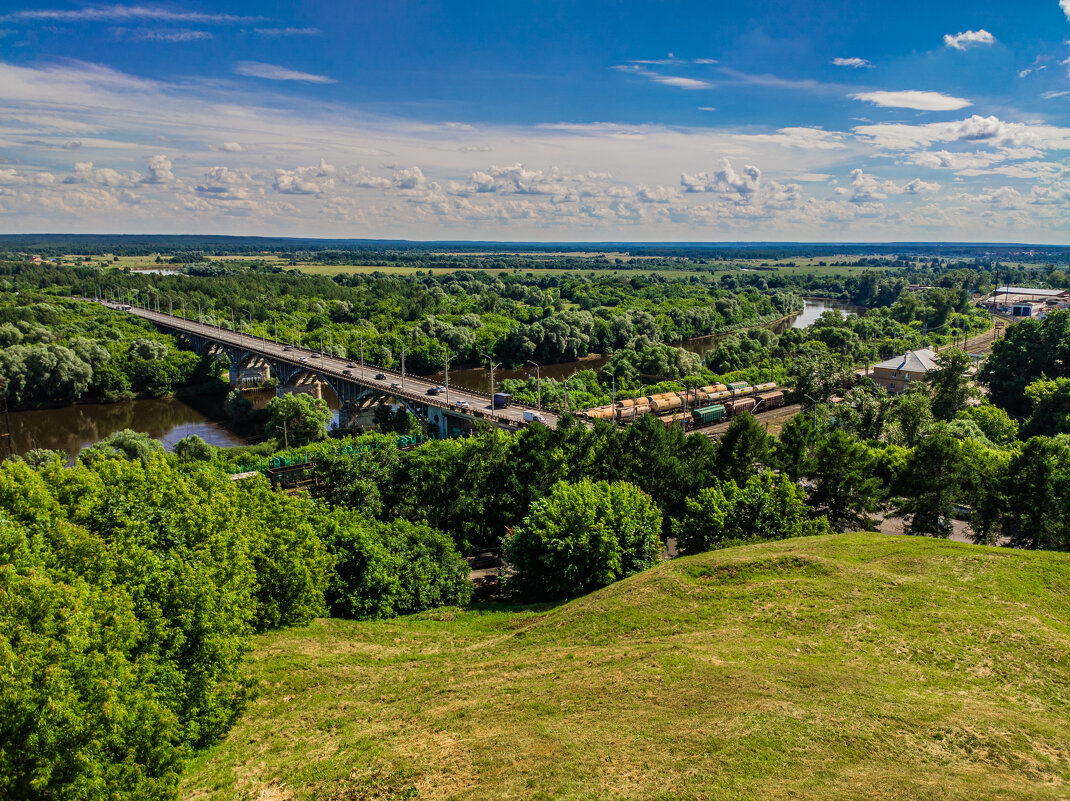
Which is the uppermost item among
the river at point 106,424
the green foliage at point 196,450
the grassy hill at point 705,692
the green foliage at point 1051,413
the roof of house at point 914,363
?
the roof of house at point 914,363

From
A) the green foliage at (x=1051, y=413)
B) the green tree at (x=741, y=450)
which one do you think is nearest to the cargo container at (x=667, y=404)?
the green foliage at (x=1051, y=413)

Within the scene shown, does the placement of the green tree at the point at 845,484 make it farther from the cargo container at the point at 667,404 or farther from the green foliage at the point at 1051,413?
the cargo container at the point at 667,404

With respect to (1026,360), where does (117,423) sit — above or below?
below

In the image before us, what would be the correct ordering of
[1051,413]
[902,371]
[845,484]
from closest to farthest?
[845,484] < [1051,413] < [902,371]

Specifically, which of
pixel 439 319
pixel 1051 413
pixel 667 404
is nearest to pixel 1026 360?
pixel 1051 413

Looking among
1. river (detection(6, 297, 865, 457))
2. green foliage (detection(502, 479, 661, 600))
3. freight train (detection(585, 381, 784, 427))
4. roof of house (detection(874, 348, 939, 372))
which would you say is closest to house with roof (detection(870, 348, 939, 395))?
roof of house (detection(874, 348, 939, 372))

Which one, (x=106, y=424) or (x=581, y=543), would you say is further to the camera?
(x=106, y=424)

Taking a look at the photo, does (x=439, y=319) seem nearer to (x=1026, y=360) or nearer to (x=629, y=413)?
(x=629, y=413)
